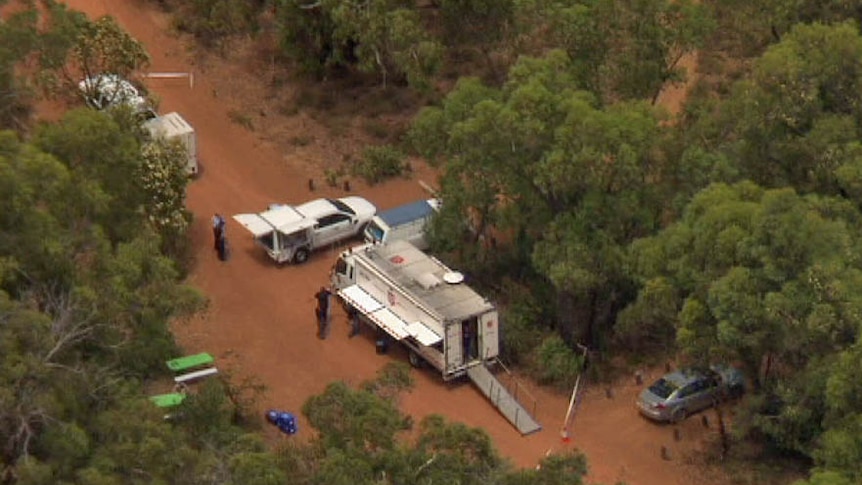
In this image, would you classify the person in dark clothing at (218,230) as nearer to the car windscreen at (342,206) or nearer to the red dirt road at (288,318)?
the red dirt road at (288,318)

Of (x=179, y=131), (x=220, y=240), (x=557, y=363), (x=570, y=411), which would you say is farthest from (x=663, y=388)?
(x=179, y=131)

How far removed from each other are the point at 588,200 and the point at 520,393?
4.88 meters

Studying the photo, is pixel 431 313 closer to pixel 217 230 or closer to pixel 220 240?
pixel 220 240

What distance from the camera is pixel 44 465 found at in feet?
78.9

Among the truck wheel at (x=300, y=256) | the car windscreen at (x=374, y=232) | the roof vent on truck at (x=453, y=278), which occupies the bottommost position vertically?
the truck wheel at (x=300, y=256)

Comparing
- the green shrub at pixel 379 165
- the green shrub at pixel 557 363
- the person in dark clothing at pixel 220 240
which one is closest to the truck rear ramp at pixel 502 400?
the green shrub at pixel 557 363

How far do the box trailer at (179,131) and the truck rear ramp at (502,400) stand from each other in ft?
37.1

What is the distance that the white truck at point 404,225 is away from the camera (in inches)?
1523

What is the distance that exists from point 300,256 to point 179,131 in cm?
581

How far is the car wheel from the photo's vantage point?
111 feet

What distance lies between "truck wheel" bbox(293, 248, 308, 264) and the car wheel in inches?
445

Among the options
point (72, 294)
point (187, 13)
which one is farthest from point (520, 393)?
point (187, 13)

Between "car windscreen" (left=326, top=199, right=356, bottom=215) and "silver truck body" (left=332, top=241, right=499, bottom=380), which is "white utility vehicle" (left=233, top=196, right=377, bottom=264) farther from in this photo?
"silver truck body" (left=332, top=241, right=499, bottom=380)

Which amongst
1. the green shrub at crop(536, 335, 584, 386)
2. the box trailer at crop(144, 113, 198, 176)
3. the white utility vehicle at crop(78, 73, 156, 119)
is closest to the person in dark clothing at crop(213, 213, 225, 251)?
the box trailer at crop(144, 113, 198, 176)
